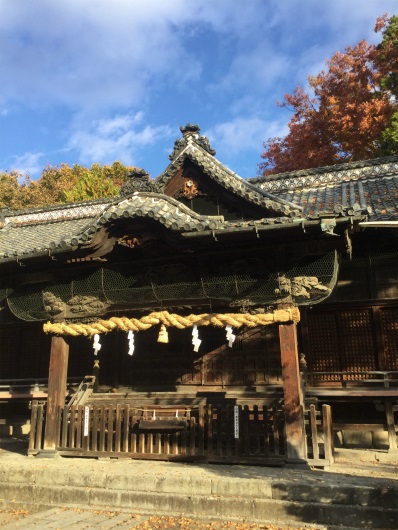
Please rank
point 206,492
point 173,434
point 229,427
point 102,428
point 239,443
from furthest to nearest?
point 102,428 < point 173,434 < point 229,427 < point 239,443 < point 206,492

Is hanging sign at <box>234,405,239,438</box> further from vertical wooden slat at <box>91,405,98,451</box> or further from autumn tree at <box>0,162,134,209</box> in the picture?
autumn tree at <box>0,162,134,209</box>

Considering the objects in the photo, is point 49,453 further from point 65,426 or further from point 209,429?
point 209,429

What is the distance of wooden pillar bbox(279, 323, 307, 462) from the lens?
824 centimetres

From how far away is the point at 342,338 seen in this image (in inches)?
452

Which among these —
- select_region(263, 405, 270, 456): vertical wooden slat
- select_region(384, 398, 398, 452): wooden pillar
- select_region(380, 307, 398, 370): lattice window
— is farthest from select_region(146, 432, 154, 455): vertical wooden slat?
select_region(380, 307, 398, 370): lattice window

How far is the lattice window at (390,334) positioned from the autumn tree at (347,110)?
15650 millimetres

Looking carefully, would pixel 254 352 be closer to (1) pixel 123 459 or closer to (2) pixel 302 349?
(2) pixel 302 349

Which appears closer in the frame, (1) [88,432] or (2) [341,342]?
(1) [88,432]

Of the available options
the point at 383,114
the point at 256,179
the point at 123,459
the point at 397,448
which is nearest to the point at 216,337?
the point at 123,459

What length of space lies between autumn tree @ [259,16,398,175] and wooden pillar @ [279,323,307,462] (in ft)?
61.8

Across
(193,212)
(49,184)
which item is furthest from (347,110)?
(49,184)

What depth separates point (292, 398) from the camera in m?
8.52

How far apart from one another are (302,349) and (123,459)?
18.1 feet

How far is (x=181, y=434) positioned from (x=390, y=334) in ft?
20.1
